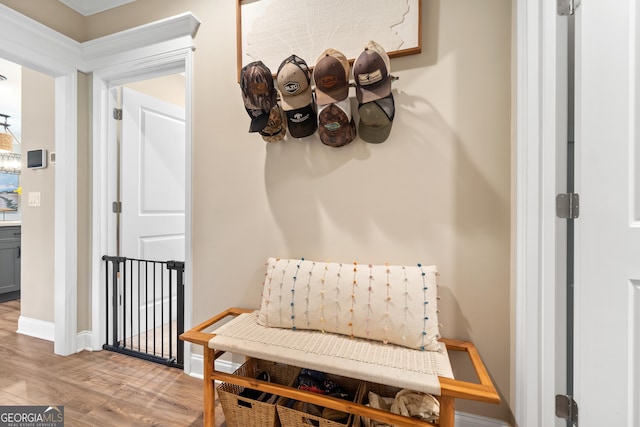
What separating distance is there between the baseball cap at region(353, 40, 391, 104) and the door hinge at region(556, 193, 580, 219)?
794 millimetres

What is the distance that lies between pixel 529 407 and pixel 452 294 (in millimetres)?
484

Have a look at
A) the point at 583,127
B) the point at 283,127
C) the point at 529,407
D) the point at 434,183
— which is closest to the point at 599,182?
the point at 583,127

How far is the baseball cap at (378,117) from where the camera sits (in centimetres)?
137

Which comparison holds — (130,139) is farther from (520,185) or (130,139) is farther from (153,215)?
(520,185)

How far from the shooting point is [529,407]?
1.13m

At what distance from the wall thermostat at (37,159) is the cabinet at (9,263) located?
5.82 feet

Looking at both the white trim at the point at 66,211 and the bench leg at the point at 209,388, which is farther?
the white trim at the point at 66,211

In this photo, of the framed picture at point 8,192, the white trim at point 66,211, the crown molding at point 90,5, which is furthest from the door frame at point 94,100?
the framed picture at point 8,192

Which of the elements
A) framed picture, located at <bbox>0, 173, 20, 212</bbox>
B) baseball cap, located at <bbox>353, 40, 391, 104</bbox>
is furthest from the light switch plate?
framed picture, located at <bbox>0, 173, 20, 212</bbox>

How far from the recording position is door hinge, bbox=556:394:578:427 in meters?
1.07

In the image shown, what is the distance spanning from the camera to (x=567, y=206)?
3.48ft

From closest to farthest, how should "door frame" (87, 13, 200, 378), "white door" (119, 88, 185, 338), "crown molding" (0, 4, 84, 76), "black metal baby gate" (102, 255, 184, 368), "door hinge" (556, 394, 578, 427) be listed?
"door hinge" (556, 394, 578, 427)
"crown molding" (0, 4, 84, 76)
"door frame" (87, 13, 200, 378)
"black metal baby gate" (102, 255, 184, 368)
"white door" (119, 88, 185, 338)

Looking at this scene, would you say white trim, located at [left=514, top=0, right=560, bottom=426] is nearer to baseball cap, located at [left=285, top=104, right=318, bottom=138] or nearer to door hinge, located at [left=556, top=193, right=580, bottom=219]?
door hinge, located at [left=556, top=193, right=580, bottom=219]

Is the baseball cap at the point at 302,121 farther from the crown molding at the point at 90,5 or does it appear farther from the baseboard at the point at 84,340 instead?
the baseboard at the point at 84,340
